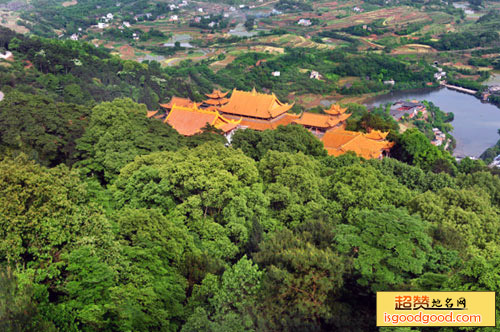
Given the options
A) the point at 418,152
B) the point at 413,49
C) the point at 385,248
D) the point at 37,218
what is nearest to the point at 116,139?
the point at 37,218

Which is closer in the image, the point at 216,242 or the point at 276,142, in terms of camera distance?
the point at 216,242

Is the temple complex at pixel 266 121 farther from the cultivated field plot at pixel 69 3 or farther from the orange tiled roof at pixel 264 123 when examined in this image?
the cultivated field plot at pixel 69 3

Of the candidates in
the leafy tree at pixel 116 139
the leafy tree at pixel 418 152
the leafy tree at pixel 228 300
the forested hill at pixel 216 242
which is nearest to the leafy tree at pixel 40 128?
the forested hill at pixel 216 242

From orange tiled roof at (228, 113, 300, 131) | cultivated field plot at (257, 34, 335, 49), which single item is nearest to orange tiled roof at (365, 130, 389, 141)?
orange tiled roof at (228, 113, 300, 131)

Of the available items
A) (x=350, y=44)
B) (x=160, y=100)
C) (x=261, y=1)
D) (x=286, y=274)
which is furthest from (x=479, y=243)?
(x=261, y=1)

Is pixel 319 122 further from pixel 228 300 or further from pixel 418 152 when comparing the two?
pixel 228 300

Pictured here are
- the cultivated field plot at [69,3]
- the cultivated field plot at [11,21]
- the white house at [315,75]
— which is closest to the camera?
the white house at [315,75]
